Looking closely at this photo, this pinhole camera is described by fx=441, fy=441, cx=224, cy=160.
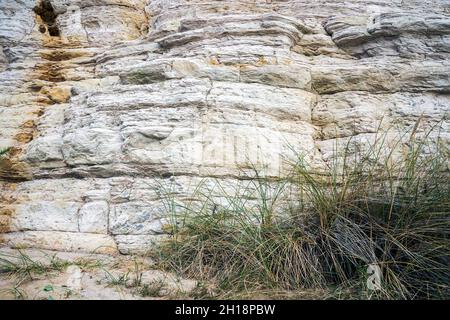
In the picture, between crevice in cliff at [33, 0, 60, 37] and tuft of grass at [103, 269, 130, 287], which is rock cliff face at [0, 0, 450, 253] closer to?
crevice in cliff at [33, 0, 60, 37]

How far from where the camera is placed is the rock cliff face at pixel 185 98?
4.07 metres

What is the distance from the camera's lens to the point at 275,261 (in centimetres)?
302

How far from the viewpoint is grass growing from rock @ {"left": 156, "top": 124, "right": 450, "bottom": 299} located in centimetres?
284

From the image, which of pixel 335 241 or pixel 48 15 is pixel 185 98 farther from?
pixel 48 15

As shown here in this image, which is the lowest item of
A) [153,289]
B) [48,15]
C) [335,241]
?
[153,289]

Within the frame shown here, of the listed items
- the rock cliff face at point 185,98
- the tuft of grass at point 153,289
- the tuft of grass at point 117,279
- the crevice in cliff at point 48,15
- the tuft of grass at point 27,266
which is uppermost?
the crevice in cliff at point 48,15

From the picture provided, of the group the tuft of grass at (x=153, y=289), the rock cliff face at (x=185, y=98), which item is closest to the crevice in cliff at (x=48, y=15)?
the rock cliff face at (x=185, y=98)

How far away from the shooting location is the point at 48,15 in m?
6.55

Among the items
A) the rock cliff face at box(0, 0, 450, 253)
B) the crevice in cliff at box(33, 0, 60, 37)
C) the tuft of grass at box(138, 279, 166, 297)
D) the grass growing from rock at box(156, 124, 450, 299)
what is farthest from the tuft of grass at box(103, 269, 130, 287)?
the crevice in cliff at box(33, 0, 60, 37)

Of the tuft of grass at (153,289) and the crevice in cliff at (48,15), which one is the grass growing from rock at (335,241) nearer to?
the tuft of grass at (153,289)

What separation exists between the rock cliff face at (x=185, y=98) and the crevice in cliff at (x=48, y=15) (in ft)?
0.58

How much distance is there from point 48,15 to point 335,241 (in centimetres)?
558

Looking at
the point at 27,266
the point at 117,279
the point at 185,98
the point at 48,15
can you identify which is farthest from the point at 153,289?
the point at 48,15

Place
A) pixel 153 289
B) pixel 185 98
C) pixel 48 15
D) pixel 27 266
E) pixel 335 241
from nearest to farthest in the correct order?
pixel 153 289, pixel 335 241, pixel 27 266, pixel 185 98, pixel 48 15
